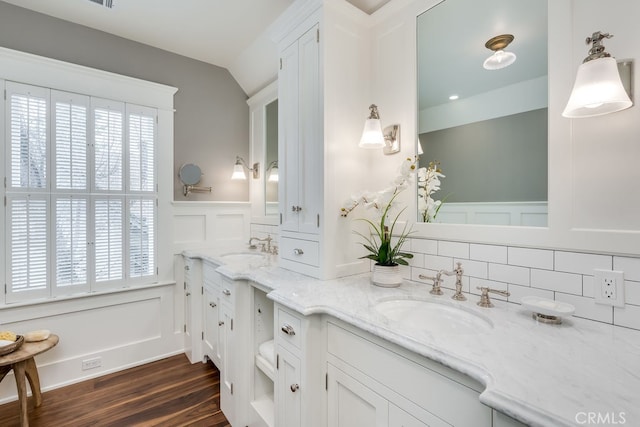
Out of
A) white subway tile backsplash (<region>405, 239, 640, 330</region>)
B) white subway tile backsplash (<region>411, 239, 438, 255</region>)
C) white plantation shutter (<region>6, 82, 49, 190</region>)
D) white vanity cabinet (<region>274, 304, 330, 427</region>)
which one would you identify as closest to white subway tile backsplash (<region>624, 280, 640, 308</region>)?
white subway tile backsplash (<region>405, 239, 640, 330</region>)

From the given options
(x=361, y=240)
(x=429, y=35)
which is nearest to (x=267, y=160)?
(x=361, y=240)

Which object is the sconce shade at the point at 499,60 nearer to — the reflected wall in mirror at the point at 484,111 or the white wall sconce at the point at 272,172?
the reflected wall in mirror at the point at 484,111

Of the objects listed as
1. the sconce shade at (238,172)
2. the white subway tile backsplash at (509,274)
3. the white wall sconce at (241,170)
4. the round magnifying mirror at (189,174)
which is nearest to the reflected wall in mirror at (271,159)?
the white wall sconce at (241,170)

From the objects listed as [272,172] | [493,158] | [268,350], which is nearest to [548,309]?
[493,158]

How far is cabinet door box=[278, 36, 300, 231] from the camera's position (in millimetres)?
1848

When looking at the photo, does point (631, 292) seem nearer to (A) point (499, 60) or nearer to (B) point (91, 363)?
(A) point (499, 60)

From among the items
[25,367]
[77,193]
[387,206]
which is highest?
[77,193]

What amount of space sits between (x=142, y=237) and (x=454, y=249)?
8.40 ft

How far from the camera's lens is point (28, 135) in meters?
2.10

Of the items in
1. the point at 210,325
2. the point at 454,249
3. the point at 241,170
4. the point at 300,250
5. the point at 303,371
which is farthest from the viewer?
the point at 241,170

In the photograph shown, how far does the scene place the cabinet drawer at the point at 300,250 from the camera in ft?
5.53

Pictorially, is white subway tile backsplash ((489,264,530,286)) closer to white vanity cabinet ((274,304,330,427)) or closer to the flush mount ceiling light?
white vanity cabinet ((274,304,330,427))

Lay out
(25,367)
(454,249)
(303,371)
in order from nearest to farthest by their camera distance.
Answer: (303,371) < (454,249) < (25,367)

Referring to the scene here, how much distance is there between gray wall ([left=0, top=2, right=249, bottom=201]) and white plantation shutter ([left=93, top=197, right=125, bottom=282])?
0.53 m
